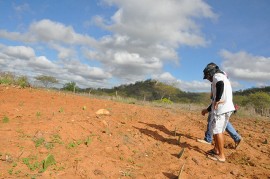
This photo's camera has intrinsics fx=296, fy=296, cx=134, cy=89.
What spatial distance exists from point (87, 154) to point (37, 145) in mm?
809

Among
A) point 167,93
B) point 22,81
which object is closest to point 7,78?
point 22,81

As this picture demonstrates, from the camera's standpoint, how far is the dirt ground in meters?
4.28

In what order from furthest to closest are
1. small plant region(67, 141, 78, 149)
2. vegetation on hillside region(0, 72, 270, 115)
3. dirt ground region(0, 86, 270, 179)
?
vegetation on hillside region(0, 72, 270, 115)
small plant region(67, 141, 78, 149)
dirt ground region(0, 86, 270, 179)

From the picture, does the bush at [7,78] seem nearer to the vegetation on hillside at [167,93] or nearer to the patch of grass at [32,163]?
the patch of grass at [32,163]

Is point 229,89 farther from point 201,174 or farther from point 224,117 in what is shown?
point 201,174

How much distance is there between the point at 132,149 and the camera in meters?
5.55

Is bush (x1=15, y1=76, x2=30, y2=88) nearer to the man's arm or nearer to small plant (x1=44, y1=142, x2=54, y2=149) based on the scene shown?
small plant (x1=44, y1=142, x2=54, y2=149)

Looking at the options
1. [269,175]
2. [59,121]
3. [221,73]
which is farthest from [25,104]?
[269,175]

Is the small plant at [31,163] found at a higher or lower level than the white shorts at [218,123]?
lower

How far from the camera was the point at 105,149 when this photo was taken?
522cm

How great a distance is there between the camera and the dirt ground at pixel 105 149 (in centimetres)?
428

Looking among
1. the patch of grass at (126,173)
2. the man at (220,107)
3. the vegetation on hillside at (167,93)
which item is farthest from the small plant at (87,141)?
the vegetation on hillside at (167,93)

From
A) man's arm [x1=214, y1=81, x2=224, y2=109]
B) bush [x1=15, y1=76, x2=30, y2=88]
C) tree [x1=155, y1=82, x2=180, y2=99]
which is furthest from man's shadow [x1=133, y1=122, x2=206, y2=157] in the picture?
tree [x1=155, y1=82, x2=180, y2=99]

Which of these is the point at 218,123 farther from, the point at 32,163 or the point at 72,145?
the point at 32,163
